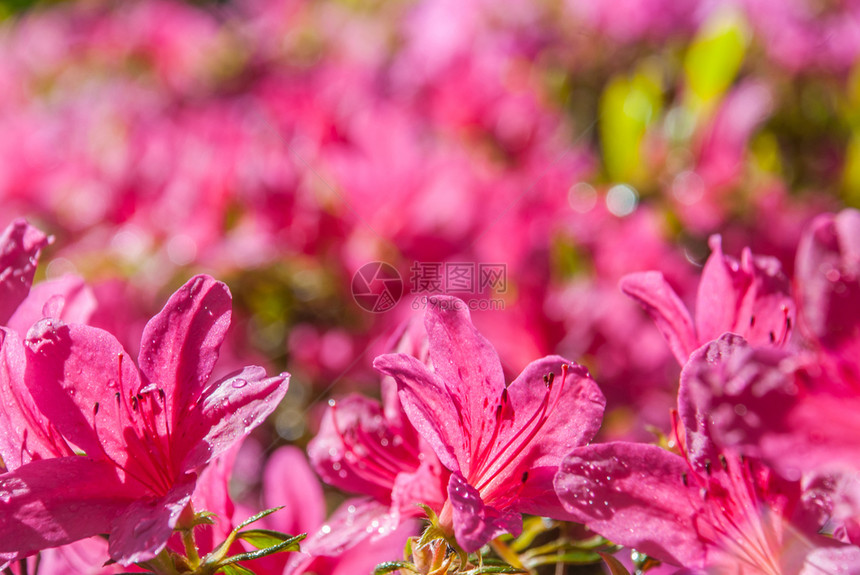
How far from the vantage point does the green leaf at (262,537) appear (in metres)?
0.54

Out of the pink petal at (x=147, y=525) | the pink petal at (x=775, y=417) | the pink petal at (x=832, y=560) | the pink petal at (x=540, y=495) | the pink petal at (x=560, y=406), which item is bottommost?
the pink petal at (x=832, y=560)

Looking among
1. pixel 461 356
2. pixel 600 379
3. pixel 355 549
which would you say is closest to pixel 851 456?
pixel 461 356

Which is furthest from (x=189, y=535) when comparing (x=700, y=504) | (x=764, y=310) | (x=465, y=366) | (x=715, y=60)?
(x=715, y=60)

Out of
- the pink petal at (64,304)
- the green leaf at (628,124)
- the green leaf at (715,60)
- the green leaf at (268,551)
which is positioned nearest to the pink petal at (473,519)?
the green leaf at (268,551)

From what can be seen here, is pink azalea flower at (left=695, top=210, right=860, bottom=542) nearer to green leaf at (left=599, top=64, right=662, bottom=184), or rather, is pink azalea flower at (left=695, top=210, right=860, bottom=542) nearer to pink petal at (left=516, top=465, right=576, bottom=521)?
pink petal at (left=516, top=465, right=576, bottom=521)

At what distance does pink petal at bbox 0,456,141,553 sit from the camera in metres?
0.49

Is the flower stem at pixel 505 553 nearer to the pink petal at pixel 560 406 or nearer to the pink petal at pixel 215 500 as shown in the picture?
the pink petal at pixel 560 406

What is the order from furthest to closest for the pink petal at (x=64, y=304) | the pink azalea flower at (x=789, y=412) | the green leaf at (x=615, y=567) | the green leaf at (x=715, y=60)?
the green leaf at (x=715, y=60)
the pink petal at (x=64, y=304)
the green leaf at (x=615, y=567)
the pink azalea flower at (x=789, y=412)

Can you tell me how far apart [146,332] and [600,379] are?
0.66m

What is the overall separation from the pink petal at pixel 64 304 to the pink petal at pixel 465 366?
1.00ft

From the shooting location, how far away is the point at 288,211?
1169 millimetres

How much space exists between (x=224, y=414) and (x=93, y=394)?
0.32 feet

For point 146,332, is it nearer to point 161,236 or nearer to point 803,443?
point 803,443

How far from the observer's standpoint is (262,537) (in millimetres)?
565
